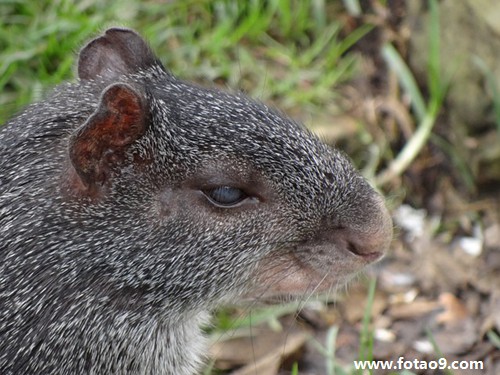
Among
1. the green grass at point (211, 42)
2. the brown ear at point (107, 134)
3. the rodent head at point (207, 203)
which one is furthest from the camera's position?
the green grass at point (211, 42)

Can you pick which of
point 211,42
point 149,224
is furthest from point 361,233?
point 211,42

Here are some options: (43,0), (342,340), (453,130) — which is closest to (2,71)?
(43,0)

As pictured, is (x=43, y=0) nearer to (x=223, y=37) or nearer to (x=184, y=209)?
(x=223, y=37)

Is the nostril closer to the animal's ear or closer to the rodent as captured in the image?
the rodent

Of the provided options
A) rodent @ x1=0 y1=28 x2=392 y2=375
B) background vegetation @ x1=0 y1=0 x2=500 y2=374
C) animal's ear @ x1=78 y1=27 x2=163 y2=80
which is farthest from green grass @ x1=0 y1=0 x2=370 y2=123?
rodent @ x1=0 y1=28 x2=392 y2=375

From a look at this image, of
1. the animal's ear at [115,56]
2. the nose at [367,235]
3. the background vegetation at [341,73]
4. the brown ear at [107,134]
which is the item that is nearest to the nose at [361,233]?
the nose at [367,235]

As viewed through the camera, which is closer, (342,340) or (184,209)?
(184,209)

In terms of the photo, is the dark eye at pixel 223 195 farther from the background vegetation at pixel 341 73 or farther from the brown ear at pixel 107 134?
the background vegetation at pixel 341 73
